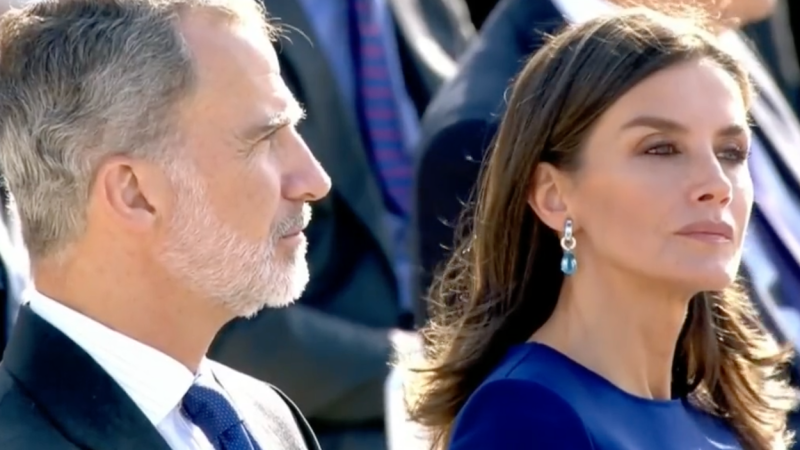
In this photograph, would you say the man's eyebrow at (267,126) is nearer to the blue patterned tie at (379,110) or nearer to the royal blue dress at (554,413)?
the royal blue dress at (554,413)

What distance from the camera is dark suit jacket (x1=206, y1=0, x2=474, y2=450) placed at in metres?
3.76

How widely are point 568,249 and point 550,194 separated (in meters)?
0.08

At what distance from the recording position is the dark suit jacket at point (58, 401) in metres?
2.16

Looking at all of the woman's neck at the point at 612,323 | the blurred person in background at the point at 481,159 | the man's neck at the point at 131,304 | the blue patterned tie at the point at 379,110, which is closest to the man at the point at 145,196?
the man's neck at the point at 131,304

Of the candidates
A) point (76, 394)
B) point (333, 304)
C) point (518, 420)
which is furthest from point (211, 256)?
point (333, 304)

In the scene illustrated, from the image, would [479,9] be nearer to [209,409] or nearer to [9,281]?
[9,281]

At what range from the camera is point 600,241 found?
2.51m

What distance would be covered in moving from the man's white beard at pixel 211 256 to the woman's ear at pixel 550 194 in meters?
0.42

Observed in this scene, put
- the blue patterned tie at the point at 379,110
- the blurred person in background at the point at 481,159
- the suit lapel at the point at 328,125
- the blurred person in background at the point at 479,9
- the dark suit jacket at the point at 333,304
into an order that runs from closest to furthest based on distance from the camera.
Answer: the blurred person in background at the point at 481,159
the dark suit jacket at the point at 333,304
the suit lapel at the point at 328,125
the blue patterned tie at the point at 379,110
the blurred person in background at the point at 479,9

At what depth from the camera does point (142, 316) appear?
231cm

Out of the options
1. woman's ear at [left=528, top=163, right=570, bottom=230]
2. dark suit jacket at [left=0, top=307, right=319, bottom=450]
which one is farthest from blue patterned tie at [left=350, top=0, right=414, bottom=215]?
dark suit jacket at [left=0, top=307, right=319, bottom=450]

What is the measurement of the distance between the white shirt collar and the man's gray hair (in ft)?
0.31

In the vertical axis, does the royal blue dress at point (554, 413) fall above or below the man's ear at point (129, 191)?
below

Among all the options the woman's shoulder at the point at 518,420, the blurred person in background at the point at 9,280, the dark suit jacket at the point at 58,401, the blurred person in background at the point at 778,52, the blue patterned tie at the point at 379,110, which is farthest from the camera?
the blurred person in background at the point at 778,52
